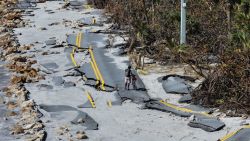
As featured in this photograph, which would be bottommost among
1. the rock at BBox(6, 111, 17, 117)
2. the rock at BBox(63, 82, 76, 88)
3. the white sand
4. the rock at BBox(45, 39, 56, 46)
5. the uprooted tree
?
the white sand

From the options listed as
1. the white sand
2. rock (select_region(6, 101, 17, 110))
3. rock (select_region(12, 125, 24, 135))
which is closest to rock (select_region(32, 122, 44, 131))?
the white sand

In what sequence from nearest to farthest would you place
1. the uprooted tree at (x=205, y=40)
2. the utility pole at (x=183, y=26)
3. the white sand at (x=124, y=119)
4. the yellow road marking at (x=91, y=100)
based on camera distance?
the white sand at (x=124, y=119) < the uprooted tree at (x=205, y=40) < the yellow road marking at (x=91, y=100) < the utility pole at (x=183, y=26)

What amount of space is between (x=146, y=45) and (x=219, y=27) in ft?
14.0

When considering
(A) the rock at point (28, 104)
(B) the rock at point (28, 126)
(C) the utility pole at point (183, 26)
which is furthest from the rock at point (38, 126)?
(C) the utility pole at point (183, 26)

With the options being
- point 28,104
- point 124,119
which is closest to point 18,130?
point 28,104

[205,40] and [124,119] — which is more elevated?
[205,40]

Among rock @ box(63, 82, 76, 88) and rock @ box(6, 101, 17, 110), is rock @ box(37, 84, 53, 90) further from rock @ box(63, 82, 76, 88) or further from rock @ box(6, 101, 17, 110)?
rock @ box(6, 101, 17, 110)

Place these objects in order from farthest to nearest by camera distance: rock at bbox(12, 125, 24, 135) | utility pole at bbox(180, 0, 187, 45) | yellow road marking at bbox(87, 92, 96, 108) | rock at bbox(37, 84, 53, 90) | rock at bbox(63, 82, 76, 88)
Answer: utility pole at bbox(180, 0, 187, 45), rock at bbox(63, 82, 76, 88), rock at bbox(37, 84, 53, 90), yellow road marking at bbox(87, 92, 96, 108), rock at bbox(12, 125, 24, 135)

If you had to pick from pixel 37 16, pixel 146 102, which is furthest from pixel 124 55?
pixel 37 16

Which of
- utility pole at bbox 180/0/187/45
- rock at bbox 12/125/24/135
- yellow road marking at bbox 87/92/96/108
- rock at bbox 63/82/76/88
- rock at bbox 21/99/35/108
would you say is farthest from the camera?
utility pole at bbox 180/0/187/45

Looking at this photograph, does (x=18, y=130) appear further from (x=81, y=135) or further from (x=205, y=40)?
(x=205, y=40)

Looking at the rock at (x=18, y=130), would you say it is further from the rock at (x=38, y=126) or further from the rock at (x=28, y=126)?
the rock at (x=38, y=126)

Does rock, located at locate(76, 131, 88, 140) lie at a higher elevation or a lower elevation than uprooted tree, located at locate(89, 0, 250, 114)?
lower

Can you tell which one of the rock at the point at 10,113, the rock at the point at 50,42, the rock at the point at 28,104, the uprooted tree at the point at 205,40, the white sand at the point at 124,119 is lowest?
the white sand at the point at 124,119
